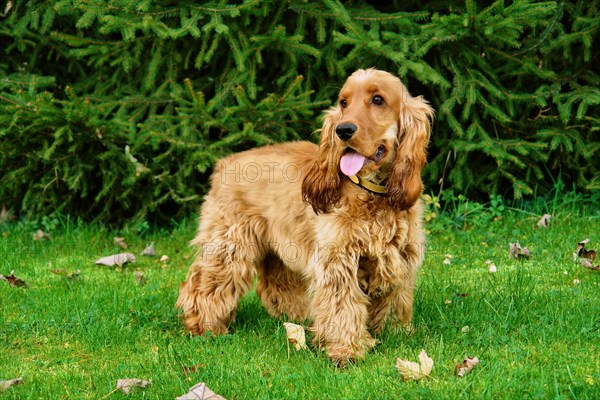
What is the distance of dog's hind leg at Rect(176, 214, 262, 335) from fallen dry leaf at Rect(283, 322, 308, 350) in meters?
0.66

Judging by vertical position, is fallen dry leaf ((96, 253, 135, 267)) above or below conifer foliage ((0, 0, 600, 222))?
below

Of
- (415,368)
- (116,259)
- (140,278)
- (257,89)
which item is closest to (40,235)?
(116,259)

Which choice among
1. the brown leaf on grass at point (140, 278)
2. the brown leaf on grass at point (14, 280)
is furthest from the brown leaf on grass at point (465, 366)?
the brown leaf on grass at point (14, 280)

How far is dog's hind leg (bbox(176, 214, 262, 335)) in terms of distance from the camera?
15.7ft

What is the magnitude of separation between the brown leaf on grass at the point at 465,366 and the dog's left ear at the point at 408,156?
86cm

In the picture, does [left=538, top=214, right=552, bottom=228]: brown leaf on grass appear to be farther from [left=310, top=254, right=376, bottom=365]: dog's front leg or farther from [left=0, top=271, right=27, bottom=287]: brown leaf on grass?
[left=0, top=271, right=27, bottom=287]: brown leaf on grass

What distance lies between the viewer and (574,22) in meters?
6.54

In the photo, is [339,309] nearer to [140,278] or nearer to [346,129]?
[346,129]

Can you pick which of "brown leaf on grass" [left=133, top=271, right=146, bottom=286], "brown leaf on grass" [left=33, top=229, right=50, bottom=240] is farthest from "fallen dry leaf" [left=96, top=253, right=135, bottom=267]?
"brown leaf on grass" [left=33, top=229, right=50, bottom=240]

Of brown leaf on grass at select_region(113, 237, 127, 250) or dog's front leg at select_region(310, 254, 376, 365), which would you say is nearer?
dog's front leg at select_region(310, 254, 376, 365)

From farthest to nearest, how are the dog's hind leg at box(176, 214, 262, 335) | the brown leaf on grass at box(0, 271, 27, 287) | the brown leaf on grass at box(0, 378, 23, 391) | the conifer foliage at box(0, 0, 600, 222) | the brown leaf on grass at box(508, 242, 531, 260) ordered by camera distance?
the conifer foliage at box(0, 0, 600, 222) → the brown leaf on grass at box(508, 242, 531, 260) → the brown leaf on grass at box(0, 271, 27, 287) → the dog's hind leg at box(176, 214, 262, 335) → the brown leaf on grass at box(0, 378, 23, 391)

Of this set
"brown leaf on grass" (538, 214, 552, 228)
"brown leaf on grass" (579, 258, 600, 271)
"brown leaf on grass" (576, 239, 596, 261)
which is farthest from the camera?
"brown leaf on grass" (538, 214, 552, 228)

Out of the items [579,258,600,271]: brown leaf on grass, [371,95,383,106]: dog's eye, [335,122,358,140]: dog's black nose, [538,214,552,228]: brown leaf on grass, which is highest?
[371,95,383,106]: dog's eye

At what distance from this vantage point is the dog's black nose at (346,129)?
390 centimetres
